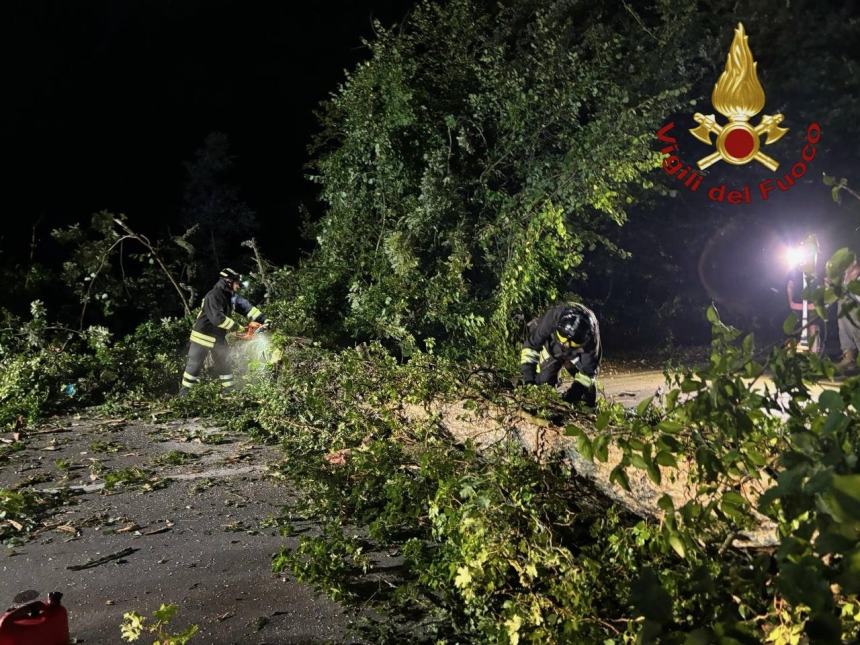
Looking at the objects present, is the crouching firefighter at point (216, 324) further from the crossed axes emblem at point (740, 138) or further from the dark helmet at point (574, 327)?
the crossed axes emblem at point (740, 138)

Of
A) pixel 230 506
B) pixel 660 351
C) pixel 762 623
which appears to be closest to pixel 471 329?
pixel 230 506

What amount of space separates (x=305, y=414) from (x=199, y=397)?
1879 millimetres

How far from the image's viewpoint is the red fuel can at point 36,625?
2.24m

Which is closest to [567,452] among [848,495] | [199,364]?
[848,495]

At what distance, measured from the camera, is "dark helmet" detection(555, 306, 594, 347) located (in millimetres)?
6070

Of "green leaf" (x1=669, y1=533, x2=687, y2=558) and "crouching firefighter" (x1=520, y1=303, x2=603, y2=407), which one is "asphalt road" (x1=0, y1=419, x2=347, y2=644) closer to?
"green leaf" (x1=669, y1=533, x2=687, y2=558)

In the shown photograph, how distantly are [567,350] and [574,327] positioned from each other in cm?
26

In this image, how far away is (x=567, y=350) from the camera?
621cm

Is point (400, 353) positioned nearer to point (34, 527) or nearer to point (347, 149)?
point (347, 149)

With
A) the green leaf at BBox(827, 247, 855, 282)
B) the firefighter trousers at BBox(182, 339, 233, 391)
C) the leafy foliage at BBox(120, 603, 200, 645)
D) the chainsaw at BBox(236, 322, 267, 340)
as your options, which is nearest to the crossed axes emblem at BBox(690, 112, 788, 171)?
the chainsaw at BBox(236, 322, 267, 340)

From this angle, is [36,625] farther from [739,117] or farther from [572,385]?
[739,117]

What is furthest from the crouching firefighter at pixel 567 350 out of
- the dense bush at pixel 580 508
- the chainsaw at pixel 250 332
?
the chainsaw at pixel 250 332

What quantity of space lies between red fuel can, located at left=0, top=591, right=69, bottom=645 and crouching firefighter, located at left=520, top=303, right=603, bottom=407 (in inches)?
167

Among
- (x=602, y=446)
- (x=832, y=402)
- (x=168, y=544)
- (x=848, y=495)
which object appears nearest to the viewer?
(x=848, y=495)
